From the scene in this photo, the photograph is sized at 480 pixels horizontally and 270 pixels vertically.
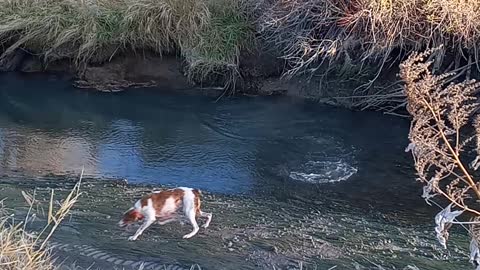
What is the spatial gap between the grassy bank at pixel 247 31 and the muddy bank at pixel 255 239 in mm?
2661

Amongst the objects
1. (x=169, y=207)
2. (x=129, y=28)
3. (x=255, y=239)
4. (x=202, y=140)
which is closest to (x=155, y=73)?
(x=129, y=28)

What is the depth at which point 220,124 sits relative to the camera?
29.9ft

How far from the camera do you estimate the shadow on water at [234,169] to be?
17.0 ft

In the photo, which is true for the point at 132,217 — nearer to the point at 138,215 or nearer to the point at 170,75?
the point at 138,215

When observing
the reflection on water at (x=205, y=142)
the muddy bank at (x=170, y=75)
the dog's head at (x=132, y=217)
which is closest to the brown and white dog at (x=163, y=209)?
the dog's head at (x=132, y=217)

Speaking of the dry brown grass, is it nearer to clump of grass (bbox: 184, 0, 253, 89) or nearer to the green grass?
clump of grass (bbox: 184, 0, 253, 89)

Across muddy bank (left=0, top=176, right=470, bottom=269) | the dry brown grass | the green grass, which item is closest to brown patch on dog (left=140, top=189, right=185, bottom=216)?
muddy bank (left=0, top=176, right=470, bottom=269)

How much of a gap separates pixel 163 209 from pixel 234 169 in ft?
7.03

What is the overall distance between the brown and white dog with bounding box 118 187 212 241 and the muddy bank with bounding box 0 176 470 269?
72 mm

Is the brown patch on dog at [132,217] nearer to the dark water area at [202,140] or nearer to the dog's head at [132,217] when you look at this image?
the dog's head at [132,217]

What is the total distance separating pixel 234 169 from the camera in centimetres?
746

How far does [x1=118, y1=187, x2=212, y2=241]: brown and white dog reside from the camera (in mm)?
5309

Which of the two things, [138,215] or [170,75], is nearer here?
[138,215]

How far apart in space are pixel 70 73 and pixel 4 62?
1.07 meters
